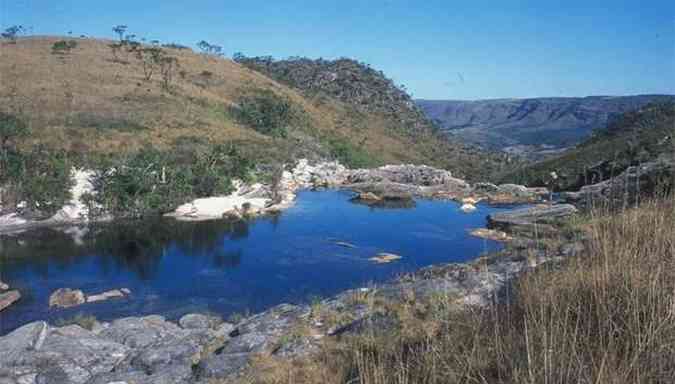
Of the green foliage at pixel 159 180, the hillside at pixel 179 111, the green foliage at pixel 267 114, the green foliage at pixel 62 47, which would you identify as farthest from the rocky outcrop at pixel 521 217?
the green foliage at pixel 62 47

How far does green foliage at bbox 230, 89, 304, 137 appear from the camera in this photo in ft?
193

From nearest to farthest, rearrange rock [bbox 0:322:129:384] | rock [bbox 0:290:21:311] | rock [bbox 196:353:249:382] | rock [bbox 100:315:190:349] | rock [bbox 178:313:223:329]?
rock [bbox 196:353:249:382] → rock [bbox 0:322:129:384] → rock [bbox 100:315:190:349] → rock [bbox 178:313:223:329] → rock [bbox 0:290:21:311]

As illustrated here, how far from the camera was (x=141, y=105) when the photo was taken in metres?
52.1

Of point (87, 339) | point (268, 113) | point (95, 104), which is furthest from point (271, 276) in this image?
point (268, 113)

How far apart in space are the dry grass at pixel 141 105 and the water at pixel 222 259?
1483 cm

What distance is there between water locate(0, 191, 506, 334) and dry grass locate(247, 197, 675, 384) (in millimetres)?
11668

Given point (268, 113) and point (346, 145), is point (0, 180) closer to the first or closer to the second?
point (268, 113)

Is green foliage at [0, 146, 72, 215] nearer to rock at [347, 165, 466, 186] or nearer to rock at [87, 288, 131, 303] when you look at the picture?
rock at [87, 288, 131, 303]

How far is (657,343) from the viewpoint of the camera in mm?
3465

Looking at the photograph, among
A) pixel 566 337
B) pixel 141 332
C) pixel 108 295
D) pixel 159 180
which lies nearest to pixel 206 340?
pixel 141 332

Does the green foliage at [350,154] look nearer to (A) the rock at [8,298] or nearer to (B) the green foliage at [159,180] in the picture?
(B) the green foliage at [159,180]

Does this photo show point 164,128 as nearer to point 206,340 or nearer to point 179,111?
point 179,111

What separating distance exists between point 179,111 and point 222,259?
33404 mm

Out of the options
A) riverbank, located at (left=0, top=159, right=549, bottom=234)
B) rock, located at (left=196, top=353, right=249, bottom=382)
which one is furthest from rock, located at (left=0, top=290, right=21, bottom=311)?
rock, located at (left=196, top=353, right=249, bottom=382)
